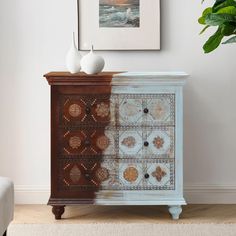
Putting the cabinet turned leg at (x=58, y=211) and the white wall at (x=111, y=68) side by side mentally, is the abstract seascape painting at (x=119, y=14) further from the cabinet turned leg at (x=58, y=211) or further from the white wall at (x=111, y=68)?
the cabinet turned leg at (x=58, y=211)

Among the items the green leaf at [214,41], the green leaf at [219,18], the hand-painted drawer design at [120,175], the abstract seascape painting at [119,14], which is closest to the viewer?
the green leaf at [219,18]

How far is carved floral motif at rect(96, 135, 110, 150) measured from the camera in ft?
13.7

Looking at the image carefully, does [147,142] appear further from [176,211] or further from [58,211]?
[58,211]

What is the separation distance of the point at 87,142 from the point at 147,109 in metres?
0.46

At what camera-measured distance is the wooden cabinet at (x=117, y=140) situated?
13.6 ft

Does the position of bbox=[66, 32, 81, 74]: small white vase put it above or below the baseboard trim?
above

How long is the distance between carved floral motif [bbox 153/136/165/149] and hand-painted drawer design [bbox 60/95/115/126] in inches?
12.9

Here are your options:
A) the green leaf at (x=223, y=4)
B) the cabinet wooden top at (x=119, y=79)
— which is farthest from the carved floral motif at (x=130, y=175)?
the green leaf at (x=223, y=4)

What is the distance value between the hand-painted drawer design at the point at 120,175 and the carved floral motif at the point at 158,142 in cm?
10

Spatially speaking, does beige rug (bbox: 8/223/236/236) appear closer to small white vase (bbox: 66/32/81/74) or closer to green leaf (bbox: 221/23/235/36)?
small white vase (bbox: 66/32/81/74)

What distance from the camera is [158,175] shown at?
4207 mm

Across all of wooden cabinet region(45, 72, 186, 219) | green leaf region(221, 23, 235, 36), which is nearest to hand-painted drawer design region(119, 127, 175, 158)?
wooden cabinet region(45, 72, 186, 219)

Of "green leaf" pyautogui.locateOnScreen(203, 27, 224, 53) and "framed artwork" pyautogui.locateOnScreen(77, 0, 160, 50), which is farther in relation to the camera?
"framed artwork" pyautogui.locateOnScreen(77, 0, 160, 50)

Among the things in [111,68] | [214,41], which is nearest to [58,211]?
[111,68]
